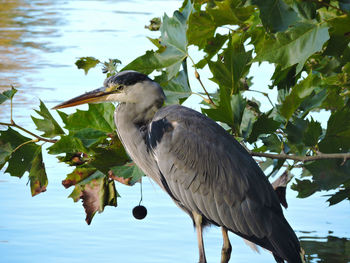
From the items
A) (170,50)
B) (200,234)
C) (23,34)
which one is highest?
(170,50)

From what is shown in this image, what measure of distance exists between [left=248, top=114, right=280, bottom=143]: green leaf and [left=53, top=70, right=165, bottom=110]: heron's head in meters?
0.72

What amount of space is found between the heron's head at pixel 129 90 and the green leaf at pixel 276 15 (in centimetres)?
90

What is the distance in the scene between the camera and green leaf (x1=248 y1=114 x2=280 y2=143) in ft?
9.96

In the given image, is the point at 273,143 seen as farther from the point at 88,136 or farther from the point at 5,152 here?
the point at 5,152

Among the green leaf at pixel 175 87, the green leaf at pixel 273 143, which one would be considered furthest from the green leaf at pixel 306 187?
the green leaf at pixel 175 87

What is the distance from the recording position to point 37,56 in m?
8.45

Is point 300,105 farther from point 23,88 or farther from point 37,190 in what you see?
point 23,88

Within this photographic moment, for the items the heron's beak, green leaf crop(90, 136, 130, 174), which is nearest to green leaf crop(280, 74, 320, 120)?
green leaf crop(90, 136, 130, 174)

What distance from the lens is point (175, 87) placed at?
346 cm

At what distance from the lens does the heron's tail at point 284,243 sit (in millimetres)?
3420

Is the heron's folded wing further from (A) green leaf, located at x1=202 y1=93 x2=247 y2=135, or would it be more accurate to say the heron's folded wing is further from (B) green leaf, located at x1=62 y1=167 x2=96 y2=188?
(A) green leaf, located at x1=202 y1=93 x2=247 y2=135

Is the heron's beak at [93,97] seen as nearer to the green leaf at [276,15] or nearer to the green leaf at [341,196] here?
the green leaf at [276,15]

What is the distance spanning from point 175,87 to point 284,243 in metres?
0.83

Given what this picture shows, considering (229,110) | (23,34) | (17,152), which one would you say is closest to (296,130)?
(229,110)
